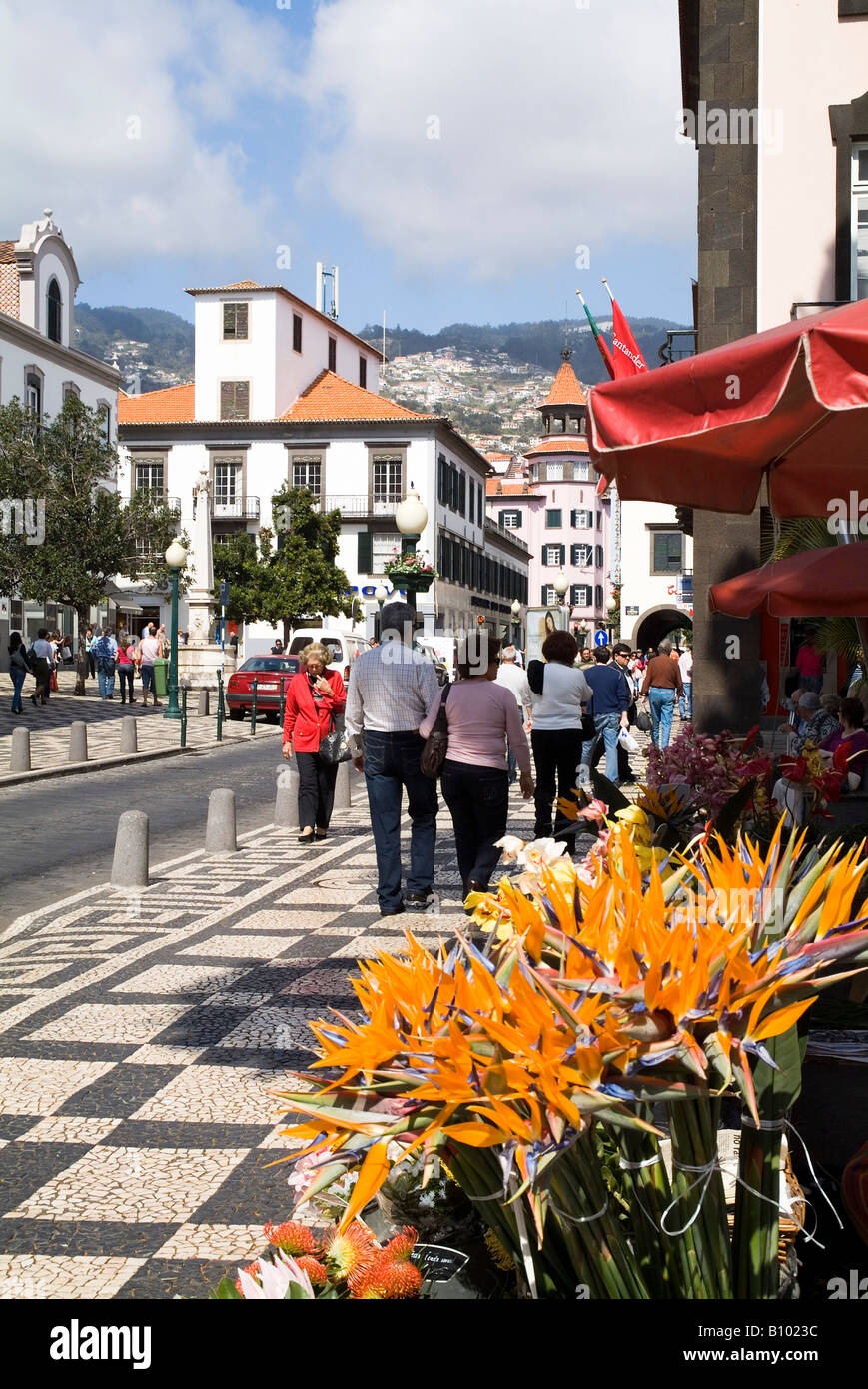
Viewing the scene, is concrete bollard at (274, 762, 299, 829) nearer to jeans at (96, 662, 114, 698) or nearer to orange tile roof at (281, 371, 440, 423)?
jeans at (96, 662, 114, 698)

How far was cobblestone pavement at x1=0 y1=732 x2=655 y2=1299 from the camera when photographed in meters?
3.47

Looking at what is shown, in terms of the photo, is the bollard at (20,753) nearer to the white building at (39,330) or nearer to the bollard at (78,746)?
the bollard at (78,746)

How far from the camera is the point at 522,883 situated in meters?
2.15

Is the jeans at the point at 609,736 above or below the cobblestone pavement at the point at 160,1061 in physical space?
above

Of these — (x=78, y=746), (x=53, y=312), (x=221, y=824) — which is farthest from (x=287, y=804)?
(x=53, y=312)

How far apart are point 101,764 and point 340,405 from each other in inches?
1707

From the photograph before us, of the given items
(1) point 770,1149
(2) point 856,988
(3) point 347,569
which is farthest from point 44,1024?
(3) point 347,569

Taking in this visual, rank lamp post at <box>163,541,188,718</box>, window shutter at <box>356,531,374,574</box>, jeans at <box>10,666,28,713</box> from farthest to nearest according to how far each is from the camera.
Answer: window shutter at <box>356,531,374,574</box>, lamp post at <box>163,541,188,718</box>, jeans at <box>10,666,28,713</box>

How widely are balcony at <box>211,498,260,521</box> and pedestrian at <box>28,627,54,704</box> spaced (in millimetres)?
28970

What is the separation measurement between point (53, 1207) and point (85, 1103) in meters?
0.94

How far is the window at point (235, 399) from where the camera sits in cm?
5959

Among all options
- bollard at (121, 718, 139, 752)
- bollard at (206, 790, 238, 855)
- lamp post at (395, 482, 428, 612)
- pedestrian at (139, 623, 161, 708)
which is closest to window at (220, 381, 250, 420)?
pedestrian at (139, 623, 161, 708)

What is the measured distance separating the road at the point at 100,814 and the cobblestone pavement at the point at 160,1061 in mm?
995

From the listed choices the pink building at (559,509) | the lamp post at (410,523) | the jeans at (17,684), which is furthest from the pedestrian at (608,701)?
the pink building at (559,509)
